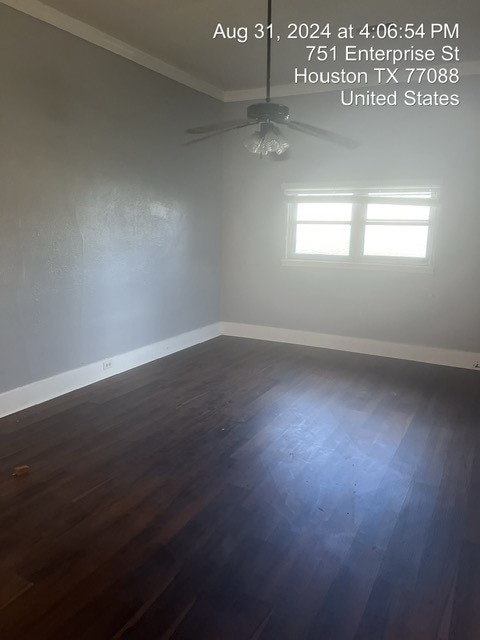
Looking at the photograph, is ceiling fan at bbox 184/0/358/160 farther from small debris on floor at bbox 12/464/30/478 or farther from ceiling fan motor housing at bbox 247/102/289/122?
small debris on floor at bbox 12/464/30/478

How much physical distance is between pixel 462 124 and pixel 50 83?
382 centimetres

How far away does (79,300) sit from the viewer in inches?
158

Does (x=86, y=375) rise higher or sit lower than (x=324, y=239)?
lower

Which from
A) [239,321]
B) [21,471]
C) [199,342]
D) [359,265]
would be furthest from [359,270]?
[21,471]

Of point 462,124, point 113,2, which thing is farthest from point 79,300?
point 462,124

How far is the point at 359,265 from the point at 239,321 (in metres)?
1.73

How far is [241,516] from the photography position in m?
2.32

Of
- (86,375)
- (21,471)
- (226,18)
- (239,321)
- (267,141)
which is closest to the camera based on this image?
(21,471)

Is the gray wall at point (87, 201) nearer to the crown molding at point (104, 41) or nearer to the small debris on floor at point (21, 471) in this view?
the crown molding at point (104, 41)

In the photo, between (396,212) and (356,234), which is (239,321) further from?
(396,212)

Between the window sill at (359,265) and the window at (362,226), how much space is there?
0.04 feet

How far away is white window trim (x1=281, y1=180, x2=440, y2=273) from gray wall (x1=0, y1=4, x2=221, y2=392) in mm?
1155

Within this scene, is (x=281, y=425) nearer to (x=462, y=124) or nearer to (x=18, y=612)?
(x=18, y=612)

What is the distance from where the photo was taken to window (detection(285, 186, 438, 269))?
4988mm
